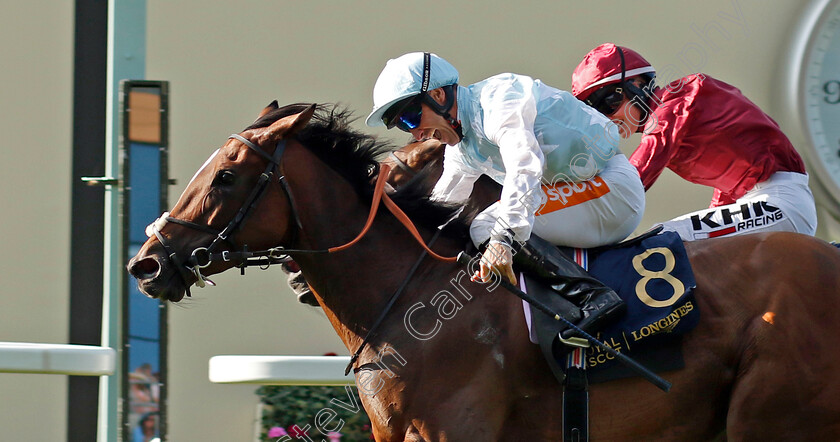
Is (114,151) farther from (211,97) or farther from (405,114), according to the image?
(405,114)

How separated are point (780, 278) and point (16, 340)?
153 inches

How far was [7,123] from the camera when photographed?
16.8 feet

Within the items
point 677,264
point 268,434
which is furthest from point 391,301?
point 268,434

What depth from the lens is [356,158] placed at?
3.25 metres

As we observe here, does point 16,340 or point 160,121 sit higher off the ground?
point 160,121

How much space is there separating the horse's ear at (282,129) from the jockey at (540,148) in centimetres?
22

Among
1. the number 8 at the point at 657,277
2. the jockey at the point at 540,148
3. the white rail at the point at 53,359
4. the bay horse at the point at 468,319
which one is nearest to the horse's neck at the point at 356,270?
the bay horse at the point at 468,319

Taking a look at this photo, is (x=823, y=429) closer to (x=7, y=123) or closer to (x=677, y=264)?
(x=677, y=264)

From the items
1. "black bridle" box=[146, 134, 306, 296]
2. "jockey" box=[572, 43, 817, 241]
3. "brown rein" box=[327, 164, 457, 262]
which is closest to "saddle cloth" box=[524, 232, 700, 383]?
"brown rein" box=[327, 164, 457, 262]

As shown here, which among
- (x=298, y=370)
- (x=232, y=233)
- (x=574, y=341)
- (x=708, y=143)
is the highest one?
(x=708, y=143)

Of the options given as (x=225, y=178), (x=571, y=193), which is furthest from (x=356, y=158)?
(x=571, y=193)

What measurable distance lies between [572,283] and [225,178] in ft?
3.81

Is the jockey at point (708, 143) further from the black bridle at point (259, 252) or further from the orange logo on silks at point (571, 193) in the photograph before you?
the black bridle at point (259, 252)

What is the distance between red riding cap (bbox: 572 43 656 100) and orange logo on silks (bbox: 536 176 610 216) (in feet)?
2.60
